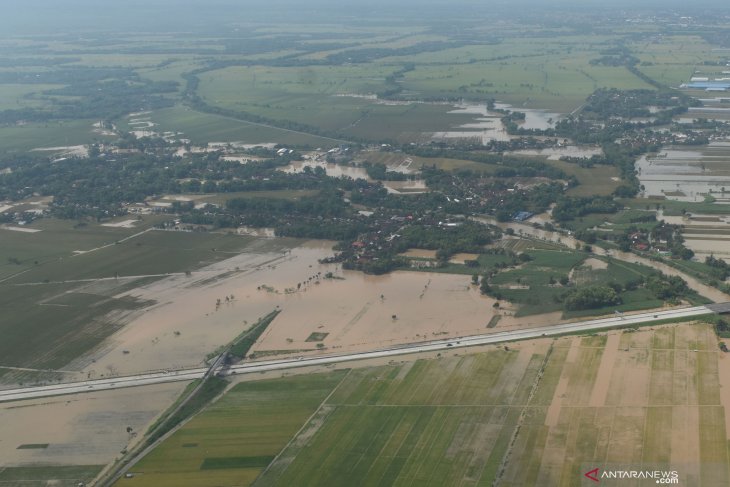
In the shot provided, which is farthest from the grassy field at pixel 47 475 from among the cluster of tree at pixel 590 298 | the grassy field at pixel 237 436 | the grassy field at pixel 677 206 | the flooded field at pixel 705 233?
the grassy field at pixel 677 206

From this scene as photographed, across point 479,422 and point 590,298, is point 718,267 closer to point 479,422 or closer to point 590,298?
point 590,298

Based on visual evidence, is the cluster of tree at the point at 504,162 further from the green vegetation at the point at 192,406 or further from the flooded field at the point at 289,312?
the green vegetation at the point at 192,406

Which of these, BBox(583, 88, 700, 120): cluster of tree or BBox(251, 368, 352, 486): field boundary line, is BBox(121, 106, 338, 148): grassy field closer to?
BBox(583, 88, 700, 120): cluster of tree

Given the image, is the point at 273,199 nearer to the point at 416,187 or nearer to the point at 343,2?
the point at 416,187

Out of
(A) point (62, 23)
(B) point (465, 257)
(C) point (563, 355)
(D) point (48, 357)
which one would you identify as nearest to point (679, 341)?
(C) point (563, 355)

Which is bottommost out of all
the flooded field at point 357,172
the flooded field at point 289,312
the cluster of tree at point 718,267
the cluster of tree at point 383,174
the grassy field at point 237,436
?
the flooded field at point 357,172

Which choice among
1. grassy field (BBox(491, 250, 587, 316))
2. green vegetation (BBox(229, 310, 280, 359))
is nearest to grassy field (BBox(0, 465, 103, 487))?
green vegetation (BBox(229, 310, 280, 359))

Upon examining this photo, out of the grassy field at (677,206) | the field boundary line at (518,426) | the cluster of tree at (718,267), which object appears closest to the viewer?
the field boundary line at (518,426)
